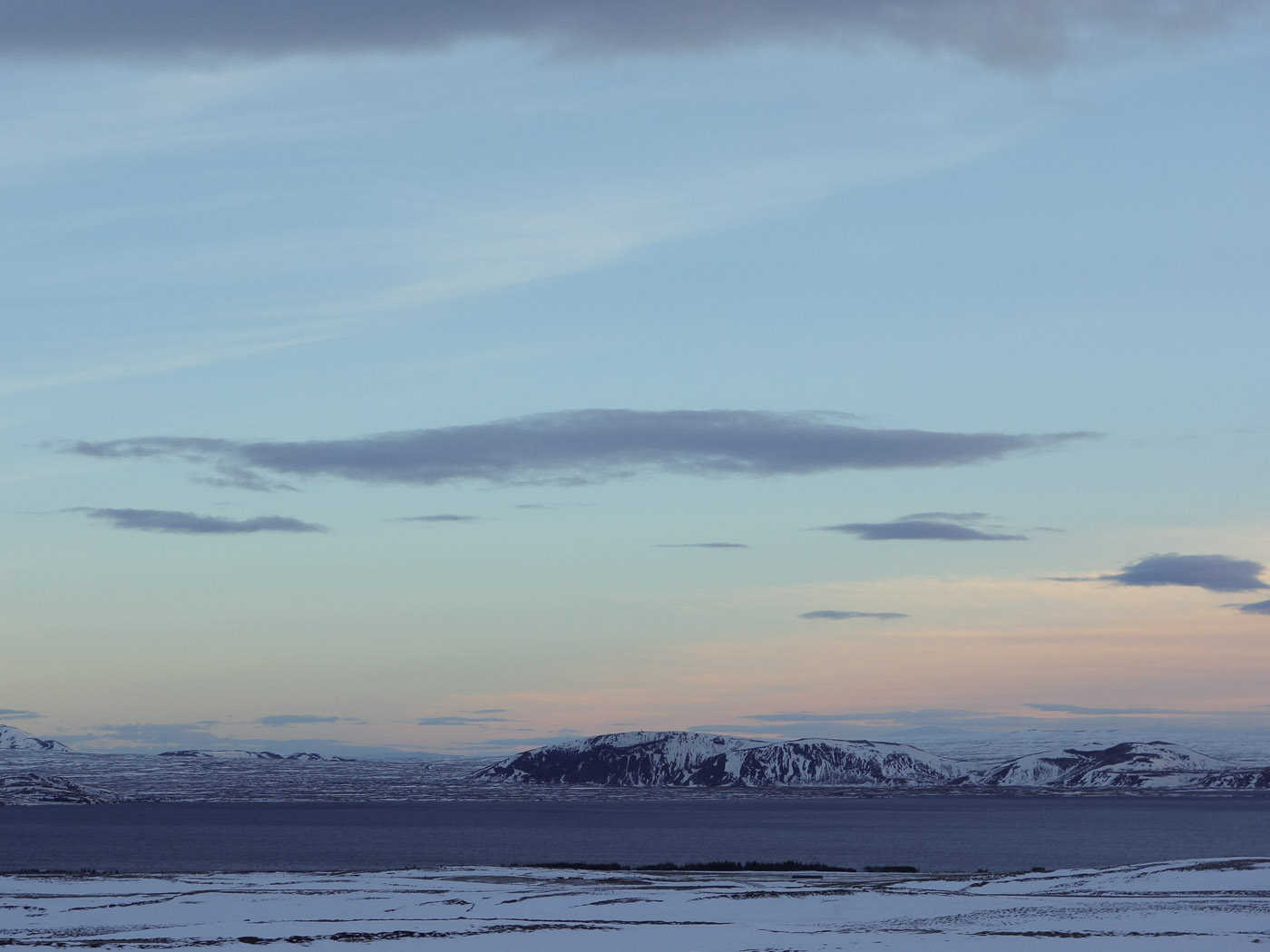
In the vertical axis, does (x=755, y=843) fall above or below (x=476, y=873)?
below

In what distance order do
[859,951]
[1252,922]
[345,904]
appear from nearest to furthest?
[859,951], [1252,922], [345,904]

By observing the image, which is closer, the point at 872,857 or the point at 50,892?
the point at 50,892

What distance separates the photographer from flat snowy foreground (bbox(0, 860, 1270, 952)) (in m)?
52.8

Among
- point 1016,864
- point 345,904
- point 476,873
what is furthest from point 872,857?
point 345,904

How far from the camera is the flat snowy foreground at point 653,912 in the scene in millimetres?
52812

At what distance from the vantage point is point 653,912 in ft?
207

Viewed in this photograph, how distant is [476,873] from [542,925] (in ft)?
101

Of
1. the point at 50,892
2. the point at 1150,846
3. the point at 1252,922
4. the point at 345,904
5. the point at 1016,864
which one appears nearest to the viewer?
the point at 1252,922

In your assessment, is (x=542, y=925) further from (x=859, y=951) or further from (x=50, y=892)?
(x=50, y=892)

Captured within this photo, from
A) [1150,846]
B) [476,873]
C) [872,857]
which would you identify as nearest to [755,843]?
[872,857]

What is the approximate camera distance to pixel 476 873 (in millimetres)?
88125

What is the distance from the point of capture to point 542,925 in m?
58.8

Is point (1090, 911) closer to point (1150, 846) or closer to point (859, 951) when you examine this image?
point (859, 951)

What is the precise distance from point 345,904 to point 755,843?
417 feet
